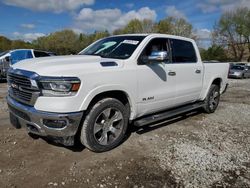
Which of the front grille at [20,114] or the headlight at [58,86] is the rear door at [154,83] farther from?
the front grille at [20,114]

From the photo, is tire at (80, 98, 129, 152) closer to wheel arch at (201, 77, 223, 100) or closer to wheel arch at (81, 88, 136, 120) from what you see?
wheel arch at (81, 88, 136, 120)

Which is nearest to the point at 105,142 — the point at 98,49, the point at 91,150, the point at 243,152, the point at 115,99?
the point at 91,150

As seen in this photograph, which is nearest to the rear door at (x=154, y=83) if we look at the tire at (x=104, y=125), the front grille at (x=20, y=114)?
the tire at (x=104, y=125)

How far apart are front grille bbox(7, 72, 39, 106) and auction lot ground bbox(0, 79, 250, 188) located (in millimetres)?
925

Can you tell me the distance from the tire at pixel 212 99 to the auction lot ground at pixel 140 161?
4.57ft

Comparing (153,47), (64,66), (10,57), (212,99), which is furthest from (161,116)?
(10,57)

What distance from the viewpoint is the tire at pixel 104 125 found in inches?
147

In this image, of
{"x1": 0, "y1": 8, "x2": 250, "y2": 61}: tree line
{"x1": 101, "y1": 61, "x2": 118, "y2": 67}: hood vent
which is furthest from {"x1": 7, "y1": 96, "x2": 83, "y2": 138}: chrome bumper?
{"x1": 0, "y1": 8, "x2": 250, "y2": 61}: tree line

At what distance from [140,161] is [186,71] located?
248cm

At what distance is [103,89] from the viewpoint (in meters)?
3.74

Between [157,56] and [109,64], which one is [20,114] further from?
[157,56]

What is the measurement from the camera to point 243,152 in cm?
431

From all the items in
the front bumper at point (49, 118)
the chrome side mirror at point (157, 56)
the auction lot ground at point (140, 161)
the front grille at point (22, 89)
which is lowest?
the auction lot ground at point (140, 161)

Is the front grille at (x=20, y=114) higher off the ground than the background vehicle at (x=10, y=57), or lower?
lower
